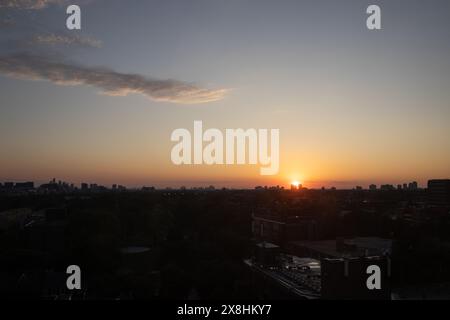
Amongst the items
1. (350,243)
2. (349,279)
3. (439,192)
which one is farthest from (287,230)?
(439,192)

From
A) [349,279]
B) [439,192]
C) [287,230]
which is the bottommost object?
[287,230]

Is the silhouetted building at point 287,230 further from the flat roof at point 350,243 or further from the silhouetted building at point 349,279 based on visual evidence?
the silhouetted building at point 349,279

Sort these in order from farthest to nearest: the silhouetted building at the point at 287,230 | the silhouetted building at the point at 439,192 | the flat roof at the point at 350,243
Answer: the silhouetted building at the point at 439,192 → the silhouetted building at the point at 287,230 → the flat roof at the point at 350,243

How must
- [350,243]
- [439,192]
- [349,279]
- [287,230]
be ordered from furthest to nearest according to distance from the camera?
1. [439,192]
2. [287,230]
3. [350,243]
4. [349,279]

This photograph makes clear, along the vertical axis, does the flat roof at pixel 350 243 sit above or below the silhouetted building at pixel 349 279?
below

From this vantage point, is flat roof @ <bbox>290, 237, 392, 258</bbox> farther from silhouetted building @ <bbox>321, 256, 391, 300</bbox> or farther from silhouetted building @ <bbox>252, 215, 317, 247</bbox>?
silhouetted building @ <bbox>321, 256, 391, 300</bbox>

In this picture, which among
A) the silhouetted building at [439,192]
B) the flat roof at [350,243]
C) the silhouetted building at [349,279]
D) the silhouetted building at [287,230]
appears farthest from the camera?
the silhouetted building at [439,192]

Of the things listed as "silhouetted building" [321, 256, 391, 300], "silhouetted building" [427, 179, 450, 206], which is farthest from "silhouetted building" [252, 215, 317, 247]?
"silhouetted building" [427, 179, 450, 206]

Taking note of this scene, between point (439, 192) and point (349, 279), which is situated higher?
point (349, 279)

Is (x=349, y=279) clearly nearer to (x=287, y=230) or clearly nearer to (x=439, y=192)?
(x=287, y=230)

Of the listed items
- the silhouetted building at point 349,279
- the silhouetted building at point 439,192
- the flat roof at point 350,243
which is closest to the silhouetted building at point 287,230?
the flat roof at point 350,243

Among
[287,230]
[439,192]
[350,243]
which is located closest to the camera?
[350,243]

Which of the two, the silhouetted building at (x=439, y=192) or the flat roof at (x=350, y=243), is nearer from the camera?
the flat roof at (x=350, y=243)
